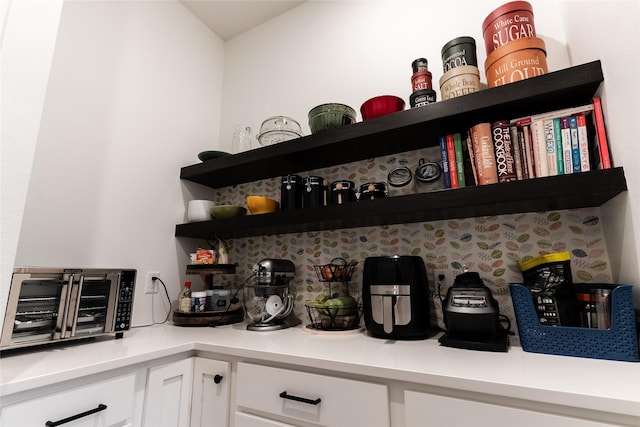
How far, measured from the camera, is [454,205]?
3.49 feet

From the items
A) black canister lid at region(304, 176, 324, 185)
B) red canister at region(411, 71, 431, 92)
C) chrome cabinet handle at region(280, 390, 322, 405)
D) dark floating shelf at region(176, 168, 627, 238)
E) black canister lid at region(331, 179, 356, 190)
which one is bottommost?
chrome cabinet handle at region(280, 390, 322, 405)

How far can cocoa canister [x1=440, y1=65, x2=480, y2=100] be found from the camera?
1139 millimetres

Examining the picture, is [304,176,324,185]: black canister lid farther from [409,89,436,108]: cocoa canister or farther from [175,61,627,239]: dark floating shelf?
[409,89,436,108]: cocoa canister

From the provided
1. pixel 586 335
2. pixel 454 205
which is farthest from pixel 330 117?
pixel 586 335

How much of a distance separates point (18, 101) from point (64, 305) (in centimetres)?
65

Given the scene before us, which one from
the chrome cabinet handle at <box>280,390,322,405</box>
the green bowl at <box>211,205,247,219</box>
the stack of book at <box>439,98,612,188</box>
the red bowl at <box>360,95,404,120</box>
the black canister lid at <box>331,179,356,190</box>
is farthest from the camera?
the green bowl at <box>211,205,247,219</box>

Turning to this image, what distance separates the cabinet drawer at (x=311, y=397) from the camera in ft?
2.62

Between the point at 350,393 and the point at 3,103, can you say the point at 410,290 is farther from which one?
the point at 3,103

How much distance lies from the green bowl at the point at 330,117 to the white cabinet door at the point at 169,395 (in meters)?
1.09

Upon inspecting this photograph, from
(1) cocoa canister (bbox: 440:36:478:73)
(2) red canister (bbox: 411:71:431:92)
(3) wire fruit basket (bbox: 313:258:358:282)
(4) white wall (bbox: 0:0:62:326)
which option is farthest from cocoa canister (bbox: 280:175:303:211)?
(4) white wall (bbox: 0:0:62:326)

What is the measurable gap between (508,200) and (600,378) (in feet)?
1.66

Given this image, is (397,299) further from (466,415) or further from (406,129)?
(406,129)

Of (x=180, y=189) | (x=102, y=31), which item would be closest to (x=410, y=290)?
(x=180, y=189)

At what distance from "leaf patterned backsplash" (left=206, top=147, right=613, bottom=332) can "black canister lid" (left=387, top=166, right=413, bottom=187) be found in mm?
97
